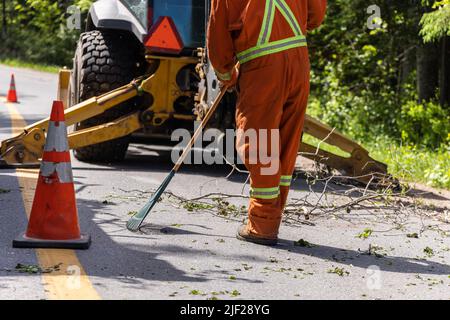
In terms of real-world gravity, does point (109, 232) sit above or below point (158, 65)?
below

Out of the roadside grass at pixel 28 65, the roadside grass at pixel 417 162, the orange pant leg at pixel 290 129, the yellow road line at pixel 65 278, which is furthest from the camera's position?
the roadside grass at pixel 28 65

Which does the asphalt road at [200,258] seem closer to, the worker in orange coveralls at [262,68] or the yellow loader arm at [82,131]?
the worker in orange coveralls at [262,68]

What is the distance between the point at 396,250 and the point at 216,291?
6.02 ft

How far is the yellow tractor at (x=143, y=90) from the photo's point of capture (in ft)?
A: 29.3

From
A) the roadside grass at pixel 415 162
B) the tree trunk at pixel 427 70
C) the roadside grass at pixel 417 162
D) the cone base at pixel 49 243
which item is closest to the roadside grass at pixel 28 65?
the tree trunk at pixel 427 70

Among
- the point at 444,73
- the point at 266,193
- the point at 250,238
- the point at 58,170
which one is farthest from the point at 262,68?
the point at 444,73

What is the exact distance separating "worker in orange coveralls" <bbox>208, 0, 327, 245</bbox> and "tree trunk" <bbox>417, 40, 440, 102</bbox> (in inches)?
266

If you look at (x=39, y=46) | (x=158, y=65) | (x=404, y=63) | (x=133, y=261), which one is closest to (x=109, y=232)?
(x=133, y=261)

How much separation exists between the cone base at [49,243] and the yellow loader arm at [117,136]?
3.26 m

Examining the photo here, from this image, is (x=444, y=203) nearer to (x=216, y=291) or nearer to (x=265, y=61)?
(x=265, y=61)

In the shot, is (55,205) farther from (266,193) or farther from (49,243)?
(266,193)

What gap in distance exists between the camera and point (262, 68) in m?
6.17

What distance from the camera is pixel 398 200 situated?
8055 mm

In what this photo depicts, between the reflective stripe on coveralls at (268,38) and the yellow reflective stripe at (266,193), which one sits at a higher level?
the reflective stripe on coveralls at (268,38)
